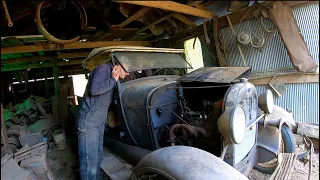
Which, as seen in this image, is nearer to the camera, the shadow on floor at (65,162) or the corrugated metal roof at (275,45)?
the corrugated metal roof at (275,45)

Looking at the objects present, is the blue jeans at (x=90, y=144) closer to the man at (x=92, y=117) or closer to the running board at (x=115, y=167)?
the man at (x=92, y=117)

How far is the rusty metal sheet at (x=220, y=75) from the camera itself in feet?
6.99

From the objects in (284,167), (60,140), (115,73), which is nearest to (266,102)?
(284,167)

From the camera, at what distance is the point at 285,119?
253cm

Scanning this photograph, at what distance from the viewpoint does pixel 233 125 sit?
1.71 m

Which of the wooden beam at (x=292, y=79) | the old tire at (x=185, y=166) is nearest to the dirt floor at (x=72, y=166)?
A: the wooden beam at (x=292, y=79)

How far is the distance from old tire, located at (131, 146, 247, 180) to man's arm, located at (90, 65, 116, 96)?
0.89 meters

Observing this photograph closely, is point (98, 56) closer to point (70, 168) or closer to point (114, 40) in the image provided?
point (70, 168)

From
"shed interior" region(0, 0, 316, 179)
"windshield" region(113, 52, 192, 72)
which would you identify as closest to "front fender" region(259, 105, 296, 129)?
"shed interior" region(0, 0, 316, 179)

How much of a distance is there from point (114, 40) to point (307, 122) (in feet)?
13.2

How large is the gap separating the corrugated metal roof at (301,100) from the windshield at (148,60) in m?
1.47

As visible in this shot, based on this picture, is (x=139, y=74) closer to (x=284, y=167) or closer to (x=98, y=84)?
(x=98, y=84)

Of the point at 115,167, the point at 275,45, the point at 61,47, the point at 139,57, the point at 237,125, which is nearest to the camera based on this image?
the point at 275,45

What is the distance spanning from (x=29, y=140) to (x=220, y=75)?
265 cm
